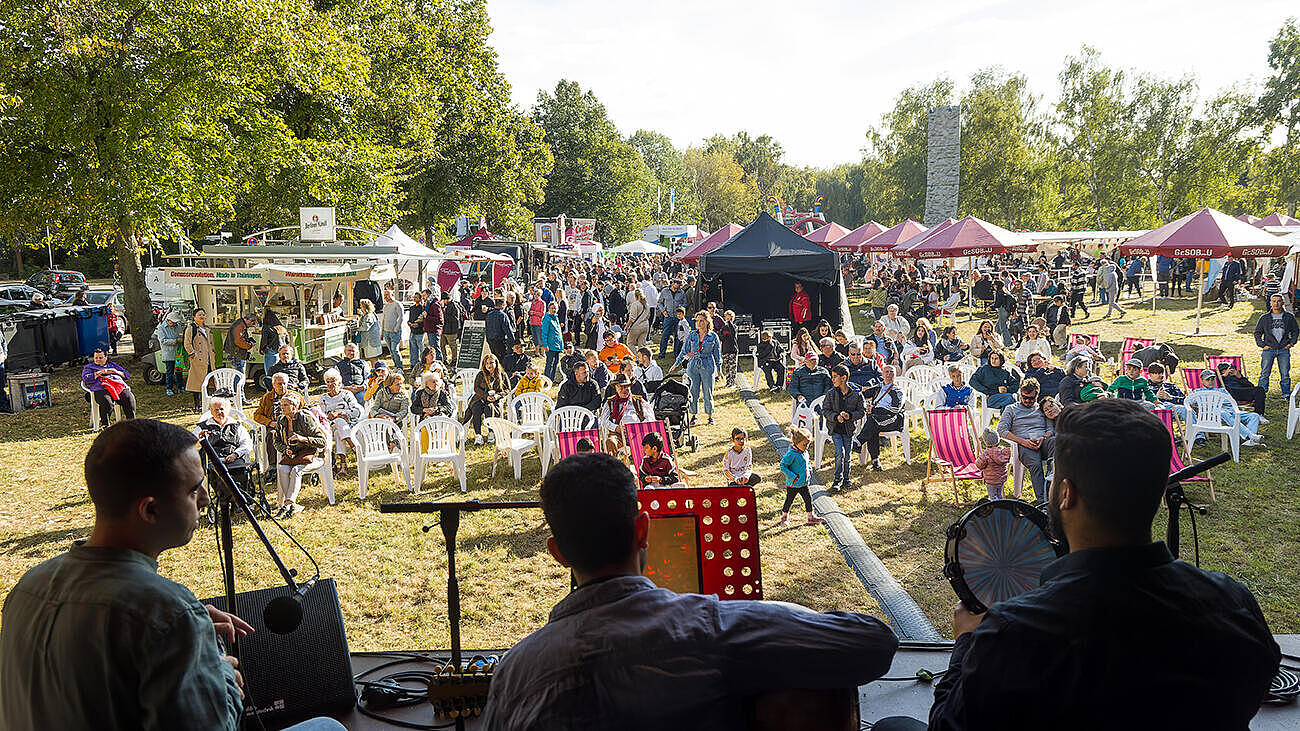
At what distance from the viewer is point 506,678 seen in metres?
1.79

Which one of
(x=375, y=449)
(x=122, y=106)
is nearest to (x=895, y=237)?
(x=122, y=106)

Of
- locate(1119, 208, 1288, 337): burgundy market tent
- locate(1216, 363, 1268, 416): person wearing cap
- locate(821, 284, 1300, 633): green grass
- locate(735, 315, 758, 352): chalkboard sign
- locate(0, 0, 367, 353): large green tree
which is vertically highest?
locate(0, 0, 367, 353): large green tree

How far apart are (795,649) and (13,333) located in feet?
59.0

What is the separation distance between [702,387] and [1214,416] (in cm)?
615

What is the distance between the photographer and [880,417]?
9477mm

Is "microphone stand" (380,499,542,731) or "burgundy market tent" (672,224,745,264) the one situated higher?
"burgundy market tent" (672,224,745,264)

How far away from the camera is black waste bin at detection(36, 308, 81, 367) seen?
16.4 metres

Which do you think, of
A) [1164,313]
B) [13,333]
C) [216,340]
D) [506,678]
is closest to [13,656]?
[506,678]

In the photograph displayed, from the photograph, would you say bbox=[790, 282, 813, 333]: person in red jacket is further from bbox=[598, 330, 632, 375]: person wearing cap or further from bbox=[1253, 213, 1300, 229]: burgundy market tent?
bbox=[1253, 213, 1300, 229]: burgundy market tent

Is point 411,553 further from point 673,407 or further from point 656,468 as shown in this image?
point 673,407

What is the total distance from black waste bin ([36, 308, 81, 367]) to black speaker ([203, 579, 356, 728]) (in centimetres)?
1641

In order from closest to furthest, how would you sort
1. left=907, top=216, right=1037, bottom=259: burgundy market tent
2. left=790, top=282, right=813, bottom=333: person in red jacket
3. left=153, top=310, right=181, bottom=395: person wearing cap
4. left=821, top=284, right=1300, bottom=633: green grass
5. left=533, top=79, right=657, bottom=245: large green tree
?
left=821, top=284, right=1300, bottom=633: green grass, left=153, top=310, right=181, bottom=395: person wearing cap, left=790, top=282, right=813, bottom=333: person in red jacket, left=907, top=216, right=1037, bottom=259: burgundy market tent, left=533, top=79, right=657, bottom=245: large green tree

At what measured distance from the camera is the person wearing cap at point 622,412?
9328 millimetres

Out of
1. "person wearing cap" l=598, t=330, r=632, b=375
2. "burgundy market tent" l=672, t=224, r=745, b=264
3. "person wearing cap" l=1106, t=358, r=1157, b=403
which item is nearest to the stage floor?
"person wearing cap" l=1106, t=358, r=1157, b=403
